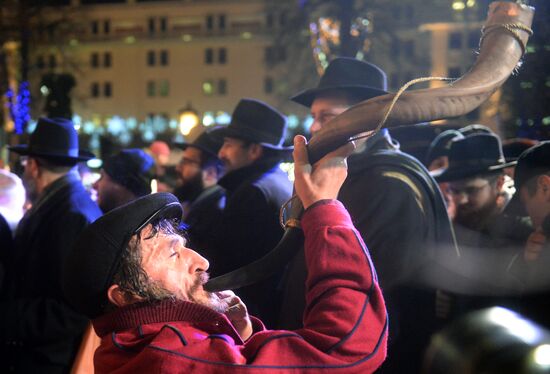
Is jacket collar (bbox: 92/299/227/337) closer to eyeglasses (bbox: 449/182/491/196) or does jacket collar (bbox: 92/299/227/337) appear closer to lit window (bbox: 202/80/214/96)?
eyeglasses (bbox: 449/182/491/196)

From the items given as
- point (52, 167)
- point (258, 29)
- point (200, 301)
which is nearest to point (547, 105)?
point (52, 167)

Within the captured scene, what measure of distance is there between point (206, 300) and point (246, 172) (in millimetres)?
2890

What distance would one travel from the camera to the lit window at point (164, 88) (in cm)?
6866

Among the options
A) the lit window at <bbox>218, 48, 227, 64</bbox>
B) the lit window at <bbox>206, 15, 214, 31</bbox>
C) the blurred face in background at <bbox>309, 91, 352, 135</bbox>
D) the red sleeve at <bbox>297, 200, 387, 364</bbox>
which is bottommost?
the lit window at <bbox>218, 48, 227, 64</bbox>

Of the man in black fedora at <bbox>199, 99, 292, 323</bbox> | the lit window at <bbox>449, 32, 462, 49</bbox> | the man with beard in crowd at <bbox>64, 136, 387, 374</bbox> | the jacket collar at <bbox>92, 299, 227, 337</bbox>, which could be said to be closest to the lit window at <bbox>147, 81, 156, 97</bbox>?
the lit window at <bbox>449, 32, 462, 49</bbox>

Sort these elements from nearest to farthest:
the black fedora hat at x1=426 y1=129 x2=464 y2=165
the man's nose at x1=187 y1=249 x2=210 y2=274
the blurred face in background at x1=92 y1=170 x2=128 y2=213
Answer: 1. the man's nose at x1=187 y1=249 x2=210 y2=274
2. the blurred face in background at x1=92 y1=170 x2=128 y2=213
3. the black fedora hat at x1=426 y1=129 x2=464 y2=165

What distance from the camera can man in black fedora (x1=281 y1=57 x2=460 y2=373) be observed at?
10.1ft

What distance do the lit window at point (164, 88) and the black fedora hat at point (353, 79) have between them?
6655 centimetres

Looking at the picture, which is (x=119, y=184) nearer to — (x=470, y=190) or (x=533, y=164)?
(x=470, y=190)

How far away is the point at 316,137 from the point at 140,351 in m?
0.81

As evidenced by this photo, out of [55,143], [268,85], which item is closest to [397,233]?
[55,143]

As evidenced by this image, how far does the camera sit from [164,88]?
6906cm

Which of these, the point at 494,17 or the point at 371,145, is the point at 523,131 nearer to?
the point at 371,145

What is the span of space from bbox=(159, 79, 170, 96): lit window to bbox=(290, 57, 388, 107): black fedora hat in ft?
218
